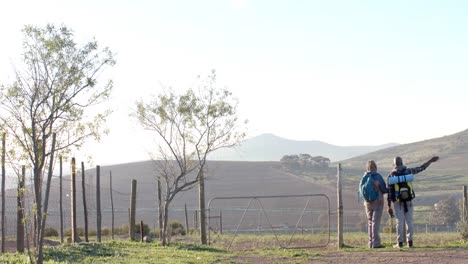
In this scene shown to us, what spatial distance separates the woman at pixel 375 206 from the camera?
53.6 ft

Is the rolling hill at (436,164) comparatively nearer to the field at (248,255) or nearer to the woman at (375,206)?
the woman at (375,206)

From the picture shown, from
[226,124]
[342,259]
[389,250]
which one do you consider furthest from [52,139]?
[226,124]

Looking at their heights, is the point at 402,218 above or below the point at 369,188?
below

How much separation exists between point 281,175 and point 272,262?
6569cm

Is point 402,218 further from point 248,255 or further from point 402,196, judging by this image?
point 248,255

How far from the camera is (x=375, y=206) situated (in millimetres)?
16625

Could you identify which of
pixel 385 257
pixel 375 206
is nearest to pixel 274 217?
pixel 375 206

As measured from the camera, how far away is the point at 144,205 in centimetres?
6197

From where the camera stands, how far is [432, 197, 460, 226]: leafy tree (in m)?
40.3

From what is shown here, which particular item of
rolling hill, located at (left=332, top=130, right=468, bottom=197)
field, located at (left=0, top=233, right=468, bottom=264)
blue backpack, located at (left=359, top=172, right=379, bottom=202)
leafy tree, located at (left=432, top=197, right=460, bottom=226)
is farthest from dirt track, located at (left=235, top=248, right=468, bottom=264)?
rolling hill, located at (left=332, top=130, right=468, bottom=197)

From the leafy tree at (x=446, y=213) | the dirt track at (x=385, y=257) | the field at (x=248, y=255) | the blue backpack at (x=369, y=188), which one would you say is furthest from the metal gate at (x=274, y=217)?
the leafy tree at (x=446, y=213)

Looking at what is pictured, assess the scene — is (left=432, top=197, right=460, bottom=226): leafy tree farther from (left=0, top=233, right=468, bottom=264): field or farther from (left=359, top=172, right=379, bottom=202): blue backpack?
(left=359, top=172, right=379, bottom=202): blue backpack

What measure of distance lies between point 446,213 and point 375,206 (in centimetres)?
2641

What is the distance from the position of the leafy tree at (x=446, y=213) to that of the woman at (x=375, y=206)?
80.4 ft
